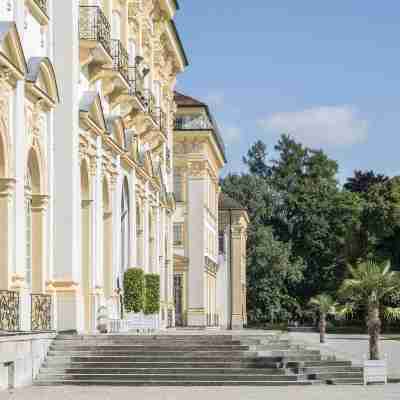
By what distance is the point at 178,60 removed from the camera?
56812 millimetres

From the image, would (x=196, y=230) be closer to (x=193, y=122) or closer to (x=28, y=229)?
(x=193, y=122)

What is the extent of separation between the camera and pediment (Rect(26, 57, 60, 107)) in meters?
26.6

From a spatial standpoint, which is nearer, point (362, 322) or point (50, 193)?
point (50, 193)

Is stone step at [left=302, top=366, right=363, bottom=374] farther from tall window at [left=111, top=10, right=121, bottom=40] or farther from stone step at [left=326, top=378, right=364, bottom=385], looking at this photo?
tall window at [left=111, top=10, right=121, bottom=40]

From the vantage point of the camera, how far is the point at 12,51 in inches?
982

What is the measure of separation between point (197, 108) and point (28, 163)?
1644 inches

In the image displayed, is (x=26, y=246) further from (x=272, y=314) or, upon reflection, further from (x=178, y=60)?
(x=272, y=314)

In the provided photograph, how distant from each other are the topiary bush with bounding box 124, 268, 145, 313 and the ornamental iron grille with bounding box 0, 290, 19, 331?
1374 cm

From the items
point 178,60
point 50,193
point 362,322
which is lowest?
point 362,322

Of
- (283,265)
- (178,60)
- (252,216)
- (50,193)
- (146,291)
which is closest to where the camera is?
(50,193)

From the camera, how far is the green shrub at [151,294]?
4056 cm

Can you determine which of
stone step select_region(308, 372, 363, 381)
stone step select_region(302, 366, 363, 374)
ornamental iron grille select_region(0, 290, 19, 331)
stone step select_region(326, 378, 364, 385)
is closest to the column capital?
ornamental iron grille select_region(0, 290, 19, 331)

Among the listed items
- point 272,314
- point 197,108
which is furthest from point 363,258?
point 197,108

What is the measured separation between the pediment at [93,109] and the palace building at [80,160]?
0.04 metres
